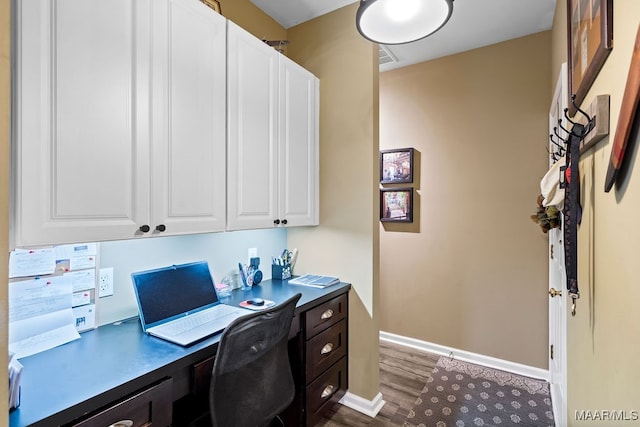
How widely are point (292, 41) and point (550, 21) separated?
1.96 m

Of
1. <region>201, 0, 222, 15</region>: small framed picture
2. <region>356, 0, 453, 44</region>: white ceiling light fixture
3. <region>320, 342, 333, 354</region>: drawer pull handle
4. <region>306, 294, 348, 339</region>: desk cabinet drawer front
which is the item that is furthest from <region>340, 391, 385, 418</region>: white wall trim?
<region>201, 0, 222, 15</region>: small framed picture

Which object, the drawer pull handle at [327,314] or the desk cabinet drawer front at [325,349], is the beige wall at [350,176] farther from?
the drawer pull handle at [327,314]

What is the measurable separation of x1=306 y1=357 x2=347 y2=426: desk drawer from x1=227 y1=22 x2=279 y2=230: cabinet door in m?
1.03

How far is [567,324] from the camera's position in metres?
1.52

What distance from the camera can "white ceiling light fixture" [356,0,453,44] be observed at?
4.18ft

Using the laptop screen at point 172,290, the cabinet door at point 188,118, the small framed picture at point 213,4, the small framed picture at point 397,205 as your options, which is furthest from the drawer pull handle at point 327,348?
the small framed picture at point 213,4

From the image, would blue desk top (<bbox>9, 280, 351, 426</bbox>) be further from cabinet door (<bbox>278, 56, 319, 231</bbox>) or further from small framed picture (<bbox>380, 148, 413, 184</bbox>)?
small framed picture (<bbox>380, 148, 413, 184</bbox>)

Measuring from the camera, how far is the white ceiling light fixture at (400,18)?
127 cm

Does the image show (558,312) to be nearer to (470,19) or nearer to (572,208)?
(572,208)

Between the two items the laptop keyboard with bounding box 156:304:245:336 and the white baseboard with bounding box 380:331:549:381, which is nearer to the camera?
the laptop keyboard with bounding box 156:304:245:336

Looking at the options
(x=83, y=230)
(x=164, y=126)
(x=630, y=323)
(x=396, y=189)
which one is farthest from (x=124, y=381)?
(x=396, y=189)

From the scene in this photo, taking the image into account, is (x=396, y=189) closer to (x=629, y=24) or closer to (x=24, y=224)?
(x=629, y=24)

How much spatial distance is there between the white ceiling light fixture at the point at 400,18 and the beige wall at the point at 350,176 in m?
0.71

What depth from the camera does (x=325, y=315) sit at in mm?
1954
